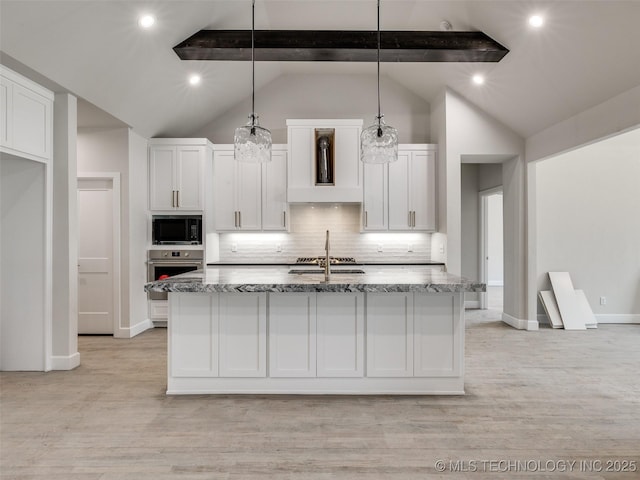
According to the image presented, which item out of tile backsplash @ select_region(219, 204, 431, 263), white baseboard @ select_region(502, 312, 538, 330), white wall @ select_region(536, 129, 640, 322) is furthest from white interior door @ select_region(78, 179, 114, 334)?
white wall @ select_region(536, 129, 640, 322)

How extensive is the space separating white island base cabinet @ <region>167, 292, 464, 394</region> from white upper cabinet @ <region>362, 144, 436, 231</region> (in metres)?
2.78

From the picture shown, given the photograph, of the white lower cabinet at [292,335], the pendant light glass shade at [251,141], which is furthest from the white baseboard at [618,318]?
the pendant light glass shade at [251,141]

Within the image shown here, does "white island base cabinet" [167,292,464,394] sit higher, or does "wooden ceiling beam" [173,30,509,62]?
"wooden ceiling beam" [173,30,509,62]

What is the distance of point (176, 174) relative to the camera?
18.1 feet

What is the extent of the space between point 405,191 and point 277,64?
2.68m

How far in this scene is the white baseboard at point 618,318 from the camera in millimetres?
5816

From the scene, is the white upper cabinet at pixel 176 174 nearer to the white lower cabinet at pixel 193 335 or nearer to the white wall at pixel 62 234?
the white wall at pixel 62 234

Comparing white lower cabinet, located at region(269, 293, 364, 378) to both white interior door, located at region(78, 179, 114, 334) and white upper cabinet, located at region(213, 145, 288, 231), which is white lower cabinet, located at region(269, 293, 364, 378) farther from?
white interior door, located at region(78, 179, 114, 334)

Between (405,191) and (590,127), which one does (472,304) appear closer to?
(405,191)

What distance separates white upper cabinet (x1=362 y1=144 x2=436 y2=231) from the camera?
227 inches

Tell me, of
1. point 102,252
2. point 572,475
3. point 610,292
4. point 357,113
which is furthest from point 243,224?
point 610,292

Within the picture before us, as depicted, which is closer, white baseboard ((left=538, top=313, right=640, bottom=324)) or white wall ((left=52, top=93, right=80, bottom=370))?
white wall ((left=52, top=93, right=80, bottom=370))

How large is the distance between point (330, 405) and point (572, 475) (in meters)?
1.54

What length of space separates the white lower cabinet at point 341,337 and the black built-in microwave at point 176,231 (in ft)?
10.0
